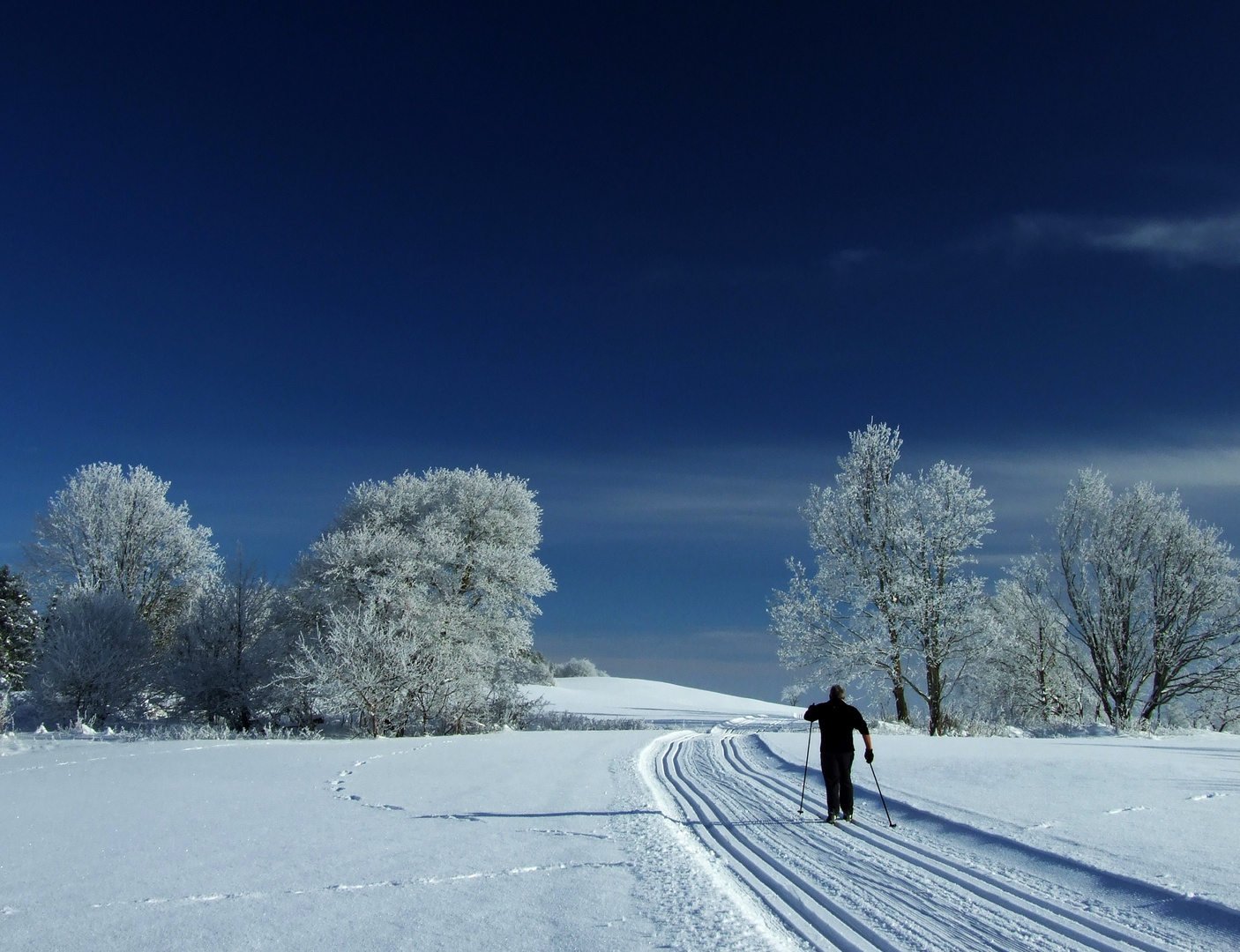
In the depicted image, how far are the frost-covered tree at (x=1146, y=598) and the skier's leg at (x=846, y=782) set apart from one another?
19773mm

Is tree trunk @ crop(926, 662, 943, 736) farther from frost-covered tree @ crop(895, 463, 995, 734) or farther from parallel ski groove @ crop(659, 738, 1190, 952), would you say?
parallel ski groove @ crop(659, 738, 1190, 952)

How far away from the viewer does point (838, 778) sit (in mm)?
8023

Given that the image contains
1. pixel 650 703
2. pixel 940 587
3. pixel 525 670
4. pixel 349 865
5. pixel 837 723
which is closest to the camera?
pixel 349 865

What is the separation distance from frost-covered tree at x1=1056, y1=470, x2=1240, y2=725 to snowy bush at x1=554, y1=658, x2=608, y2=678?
168ft

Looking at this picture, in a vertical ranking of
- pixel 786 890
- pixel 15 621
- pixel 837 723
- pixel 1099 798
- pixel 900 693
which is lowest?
pixel 786 890

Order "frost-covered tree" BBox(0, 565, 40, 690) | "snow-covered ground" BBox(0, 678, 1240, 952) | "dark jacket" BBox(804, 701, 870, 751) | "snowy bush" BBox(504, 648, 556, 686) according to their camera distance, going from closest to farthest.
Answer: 1. "snow-covered ground" BBox(0, 678, 1240, 952)
2. "dark jacket" BBox(804, 701, 870, 751)
3. "snowy bush" BBox(504, 648, 556, 686)
4. "frost-covered tree" BBox(0, 565, 40, 690)

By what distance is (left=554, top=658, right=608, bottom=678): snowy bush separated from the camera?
70875mm

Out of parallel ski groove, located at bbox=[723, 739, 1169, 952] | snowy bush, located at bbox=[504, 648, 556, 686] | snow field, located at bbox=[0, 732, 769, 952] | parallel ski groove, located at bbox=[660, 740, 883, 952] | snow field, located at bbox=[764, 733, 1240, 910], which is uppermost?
snowy bush, located at bbox=[504, 648, 556, 686]

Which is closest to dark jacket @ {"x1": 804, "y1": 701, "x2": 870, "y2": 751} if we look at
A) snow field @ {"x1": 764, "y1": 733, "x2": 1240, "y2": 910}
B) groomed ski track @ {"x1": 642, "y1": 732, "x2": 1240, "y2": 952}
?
groomed ski track @ {"x1": 642, "y1": 732, "x2": 1240, "y2": 952}

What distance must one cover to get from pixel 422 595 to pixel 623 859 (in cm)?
2036

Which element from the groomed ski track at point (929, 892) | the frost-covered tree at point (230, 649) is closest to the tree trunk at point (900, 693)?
the groomed ski track at point (929, 892)

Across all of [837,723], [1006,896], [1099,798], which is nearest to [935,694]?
[1099,798]

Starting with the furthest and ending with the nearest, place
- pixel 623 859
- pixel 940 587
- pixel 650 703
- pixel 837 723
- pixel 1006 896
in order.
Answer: pixel 650 703 < pixel 940 587 < pixel 837 723 < pixel 623 859 < pixel 1006 896

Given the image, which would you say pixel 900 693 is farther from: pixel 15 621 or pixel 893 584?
pixel 15 621
